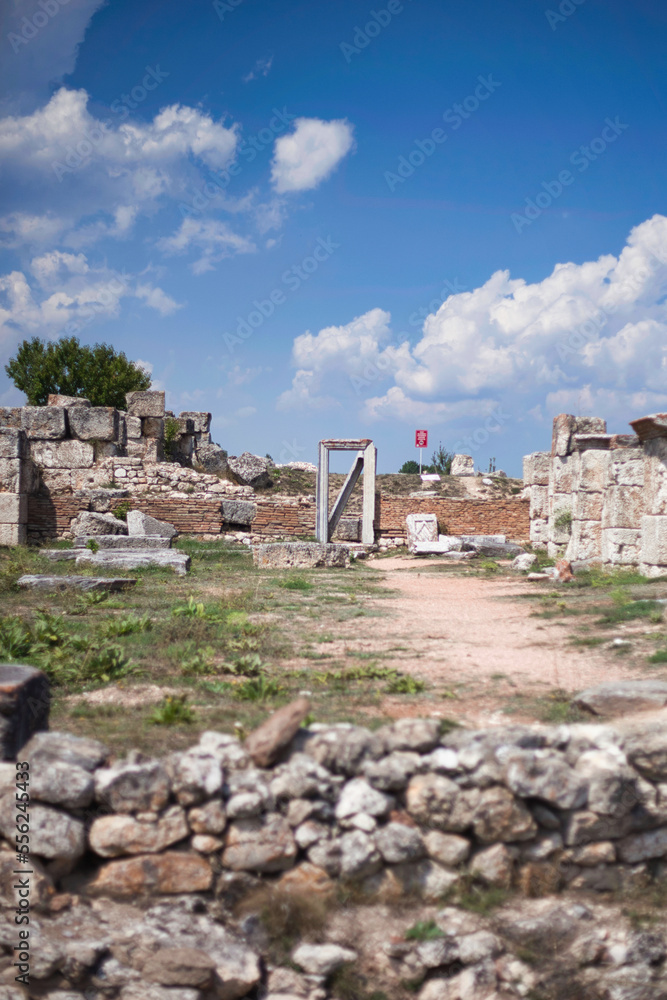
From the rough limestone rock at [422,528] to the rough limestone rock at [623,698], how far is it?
48.2ft

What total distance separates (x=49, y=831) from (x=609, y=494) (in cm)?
1065

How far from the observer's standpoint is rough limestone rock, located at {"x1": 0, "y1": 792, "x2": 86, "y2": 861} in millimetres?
3424

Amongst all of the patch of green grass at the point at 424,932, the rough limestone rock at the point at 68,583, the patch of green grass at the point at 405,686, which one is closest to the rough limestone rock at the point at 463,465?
the rough limestone rock at the point at 68,583

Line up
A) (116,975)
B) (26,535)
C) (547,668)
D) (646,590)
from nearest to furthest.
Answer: (116,975) < (547,668) < (646,590) < (26,535)

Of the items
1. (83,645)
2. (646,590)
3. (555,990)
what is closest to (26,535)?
(83,645)

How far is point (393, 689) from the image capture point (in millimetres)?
5230

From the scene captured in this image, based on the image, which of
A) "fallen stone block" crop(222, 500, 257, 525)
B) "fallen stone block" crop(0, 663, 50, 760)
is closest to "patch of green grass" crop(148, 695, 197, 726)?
"fallen stone block" crop(0, 663, 50, 760)

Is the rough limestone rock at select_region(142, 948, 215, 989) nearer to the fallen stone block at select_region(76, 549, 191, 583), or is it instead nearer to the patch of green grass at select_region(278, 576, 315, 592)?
the patch of green grass at select_region(278, 576, 315, 592)

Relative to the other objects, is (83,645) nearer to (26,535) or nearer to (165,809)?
(165,809)

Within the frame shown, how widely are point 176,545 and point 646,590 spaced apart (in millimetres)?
10758

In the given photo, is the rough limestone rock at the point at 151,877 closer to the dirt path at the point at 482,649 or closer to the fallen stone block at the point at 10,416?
the dirt path at the point at 482,649

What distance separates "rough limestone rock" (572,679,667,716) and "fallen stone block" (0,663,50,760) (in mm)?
3372

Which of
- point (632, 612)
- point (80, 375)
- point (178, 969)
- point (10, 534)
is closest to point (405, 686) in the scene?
point (178, 969)

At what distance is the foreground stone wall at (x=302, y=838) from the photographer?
3.32 m
